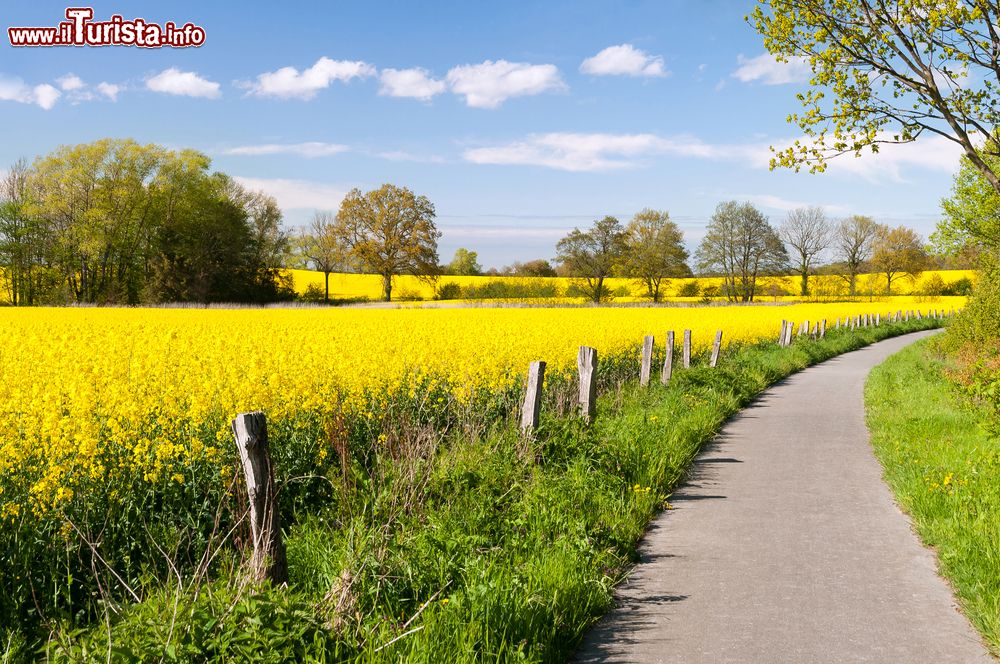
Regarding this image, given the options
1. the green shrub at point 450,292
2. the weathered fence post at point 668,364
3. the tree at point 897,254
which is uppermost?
the tree at point 897,254

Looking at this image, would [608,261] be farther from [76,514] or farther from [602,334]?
[76,514]

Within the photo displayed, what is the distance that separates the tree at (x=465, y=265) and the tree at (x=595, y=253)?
25.1 meters

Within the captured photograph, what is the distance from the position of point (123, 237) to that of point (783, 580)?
6039 cm

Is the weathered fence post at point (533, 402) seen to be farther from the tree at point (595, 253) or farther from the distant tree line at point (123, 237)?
the tree at point (595, 253)

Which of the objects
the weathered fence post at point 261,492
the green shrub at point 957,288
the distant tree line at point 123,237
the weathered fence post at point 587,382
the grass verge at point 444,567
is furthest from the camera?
the green shrub at point 957,288

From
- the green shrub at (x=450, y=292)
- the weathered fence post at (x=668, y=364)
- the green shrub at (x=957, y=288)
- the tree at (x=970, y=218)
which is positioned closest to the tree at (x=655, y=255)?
the green shrub at (x=450, y=292)

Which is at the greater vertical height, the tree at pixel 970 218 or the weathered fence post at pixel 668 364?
the tree at pixel 970 218

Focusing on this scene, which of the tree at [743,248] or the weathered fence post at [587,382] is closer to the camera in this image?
the weathered fence post at [587,382]

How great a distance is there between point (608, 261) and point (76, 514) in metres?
72.5

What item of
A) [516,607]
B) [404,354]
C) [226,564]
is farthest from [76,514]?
[404,354]

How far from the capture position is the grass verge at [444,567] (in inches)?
148

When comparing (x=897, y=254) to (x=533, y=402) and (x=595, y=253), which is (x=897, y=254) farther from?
(x=533, y=402)

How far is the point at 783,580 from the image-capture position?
559cm

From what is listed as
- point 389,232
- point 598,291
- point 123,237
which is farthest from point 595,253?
point 123,237
